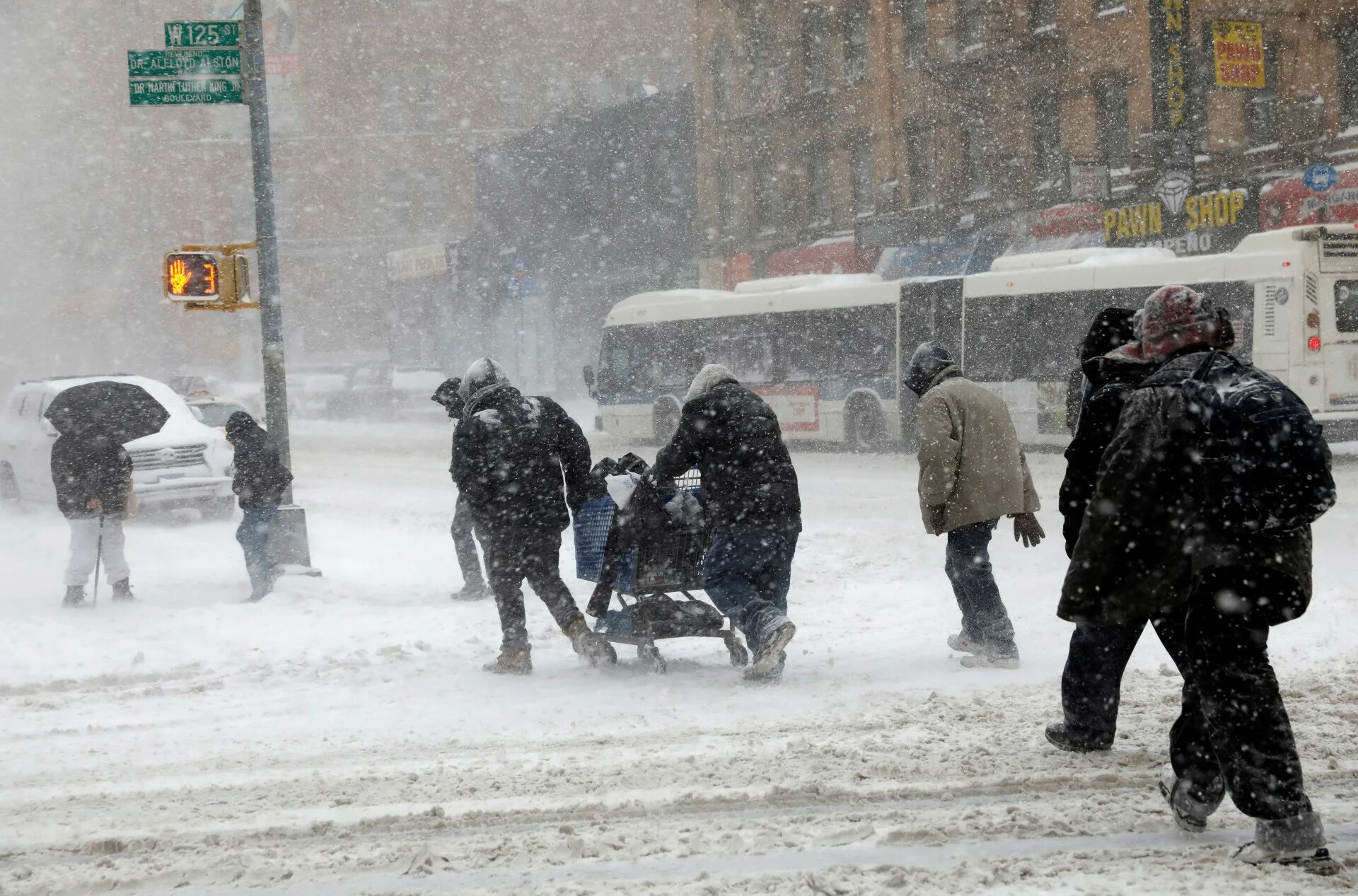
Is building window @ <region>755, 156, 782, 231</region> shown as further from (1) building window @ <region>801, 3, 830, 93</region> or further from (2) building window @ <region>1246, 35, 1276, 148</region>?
(2) building window @ <region>1246, 35, 1276, 148</region>

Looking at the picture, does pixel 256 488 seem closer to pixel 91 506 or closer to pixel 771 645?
pixel 91 506

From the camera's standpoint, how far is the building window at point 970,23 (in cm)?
3262

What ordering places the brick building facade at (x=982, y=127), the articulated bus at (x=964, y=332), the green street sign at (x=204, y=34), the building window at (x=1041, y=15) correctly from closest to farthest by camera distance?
the green street sign at (x=204, y=34), the articulated bus at (x=964, y=332), the brick building facade at (x=982, y=127), the building window at (x=1041, y=15)

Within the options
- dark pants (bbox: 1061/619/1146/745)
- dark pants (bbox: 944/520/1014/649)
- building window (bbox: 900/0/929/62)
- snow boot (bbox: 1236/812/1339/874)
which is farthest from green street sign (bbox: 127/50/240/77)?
building window (bbox: 900/0/929/62)

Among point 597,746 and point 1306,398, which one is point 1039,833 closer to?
point 597,746

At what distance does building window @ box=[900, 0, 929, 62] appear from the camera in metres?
34.1

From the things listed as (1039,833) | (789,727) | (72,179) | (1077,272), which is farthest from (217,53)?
(72,179)

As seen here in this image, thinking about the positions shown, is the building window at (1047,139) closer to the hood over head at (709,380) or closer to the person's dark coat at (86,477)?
the person's dark coat at (86,477)

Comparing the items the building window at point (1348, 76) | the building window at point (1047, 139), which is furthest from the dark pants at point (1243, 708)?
the building window at point (1047, 139)

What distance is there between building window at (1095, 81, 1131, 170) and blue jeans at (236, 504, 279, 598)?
75.2 ft

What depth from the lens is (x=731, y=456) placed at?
7.24m

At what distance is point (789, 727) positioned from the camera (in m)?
6.25

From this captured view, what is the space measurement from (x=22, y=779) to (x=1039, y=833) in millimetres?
3977

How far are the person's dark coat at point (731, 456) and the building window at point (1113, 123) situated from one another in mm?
24154
